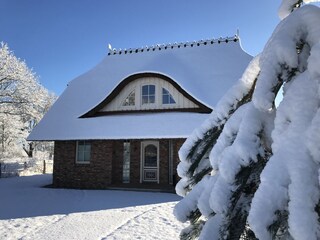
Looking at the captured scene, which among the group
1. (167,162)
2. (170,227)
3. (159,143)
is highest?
(159,143)

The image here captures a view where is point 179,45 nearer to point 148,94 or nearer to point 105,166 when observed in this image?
point 148,94

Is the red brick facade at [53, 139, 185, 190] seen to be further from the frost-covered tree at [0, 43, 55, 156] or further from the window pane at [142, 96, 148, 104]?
the frost-covered tree at [0, 43, 55, 156]

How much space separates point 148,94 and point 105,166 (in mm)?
4154

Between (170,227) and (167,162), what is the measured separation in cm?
743

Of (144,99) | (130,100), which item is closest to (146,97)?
(144,99)

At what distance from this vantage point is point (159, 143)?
49.8 feet

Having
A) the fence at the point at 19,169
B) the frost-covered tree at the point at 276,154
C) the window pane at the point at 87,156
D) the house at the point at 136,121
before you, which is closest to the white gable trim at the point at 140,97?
the house at the point at 136,121

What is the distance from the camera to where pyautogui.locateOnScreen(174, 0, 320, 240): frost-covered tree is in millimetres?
1100

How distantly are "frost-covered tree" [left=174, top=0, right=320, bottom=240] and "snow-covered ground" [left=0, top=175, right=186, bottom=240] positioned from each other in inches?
220

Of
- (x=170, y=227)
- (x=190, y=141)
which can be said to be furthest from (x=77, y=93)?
(x=190, y=141)

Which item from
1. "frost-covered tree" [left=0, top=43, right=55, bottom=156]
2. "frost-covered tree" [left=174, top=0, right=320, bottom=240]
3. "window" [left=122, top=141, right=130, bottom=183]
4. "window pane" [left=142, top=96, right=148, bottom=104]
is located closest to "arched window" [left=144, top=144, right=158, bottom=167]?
"window" [left=122, top=141, right=130, bottom=183]

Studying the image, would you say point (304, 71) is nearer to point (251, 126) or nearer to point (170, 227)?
point (251, 126)

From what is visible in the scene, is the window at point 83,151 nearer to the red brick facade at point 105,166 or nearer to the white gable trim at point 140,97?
the red brick facade at point 105,166

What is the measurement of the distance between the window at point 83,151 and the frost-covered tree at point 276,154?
14.0 metres
